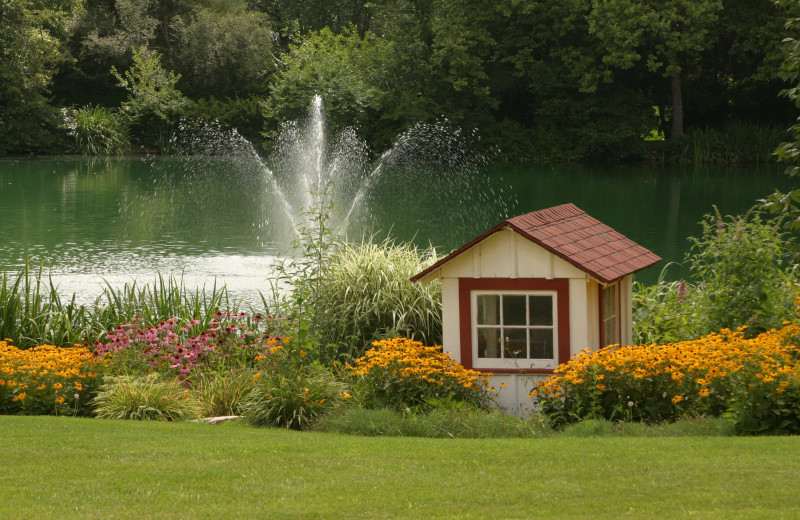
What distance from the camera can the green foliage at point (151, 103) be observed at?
4556 cm

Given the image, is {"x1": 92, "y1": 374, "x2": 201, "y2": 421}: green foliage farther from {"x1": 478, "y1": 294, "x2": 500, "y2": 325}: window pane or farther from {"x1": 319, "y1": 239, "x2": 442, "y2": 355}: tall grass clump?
{"x1": 478, "y1": 294, "x2": 500, "y2": 325}: window pane

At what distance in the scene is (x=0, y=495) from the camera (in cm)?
498

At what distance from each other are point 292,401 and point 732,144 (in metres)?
34.5

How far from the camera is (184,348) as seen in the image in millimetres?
9172

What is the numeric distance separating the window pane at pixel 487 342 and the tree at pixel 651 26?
1158 inches

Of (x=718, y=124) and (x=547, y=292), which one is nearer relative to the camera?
(x=547, y=292)

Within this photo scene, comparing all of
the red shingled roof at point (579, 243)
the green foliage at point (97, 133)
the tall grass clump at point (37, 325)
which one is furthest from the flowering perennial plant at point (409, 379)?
the green foliage at point (97, 133)

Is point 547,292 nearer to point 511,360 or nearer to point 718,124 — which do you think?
point 511,360

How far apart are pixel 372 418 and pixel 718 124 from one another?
3779 cm

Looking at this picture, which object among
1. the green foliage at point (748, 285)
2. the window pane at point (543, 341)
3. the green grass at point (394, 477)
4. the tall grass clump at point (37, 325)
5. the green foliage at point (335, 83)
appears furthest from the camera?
the green foliage at point (335, 83)

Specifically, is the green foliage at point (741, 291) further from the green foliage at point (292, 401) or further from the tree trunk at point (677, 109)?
the tree trunk at point (677, 109)

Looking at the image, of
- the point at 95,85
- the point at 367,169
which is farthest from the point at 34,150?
the point at 367,169

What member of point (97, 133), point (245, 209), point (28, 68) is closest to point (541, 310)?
point (245, 209)

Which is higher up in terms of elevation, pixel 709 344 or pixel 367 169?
pixel 367 169
